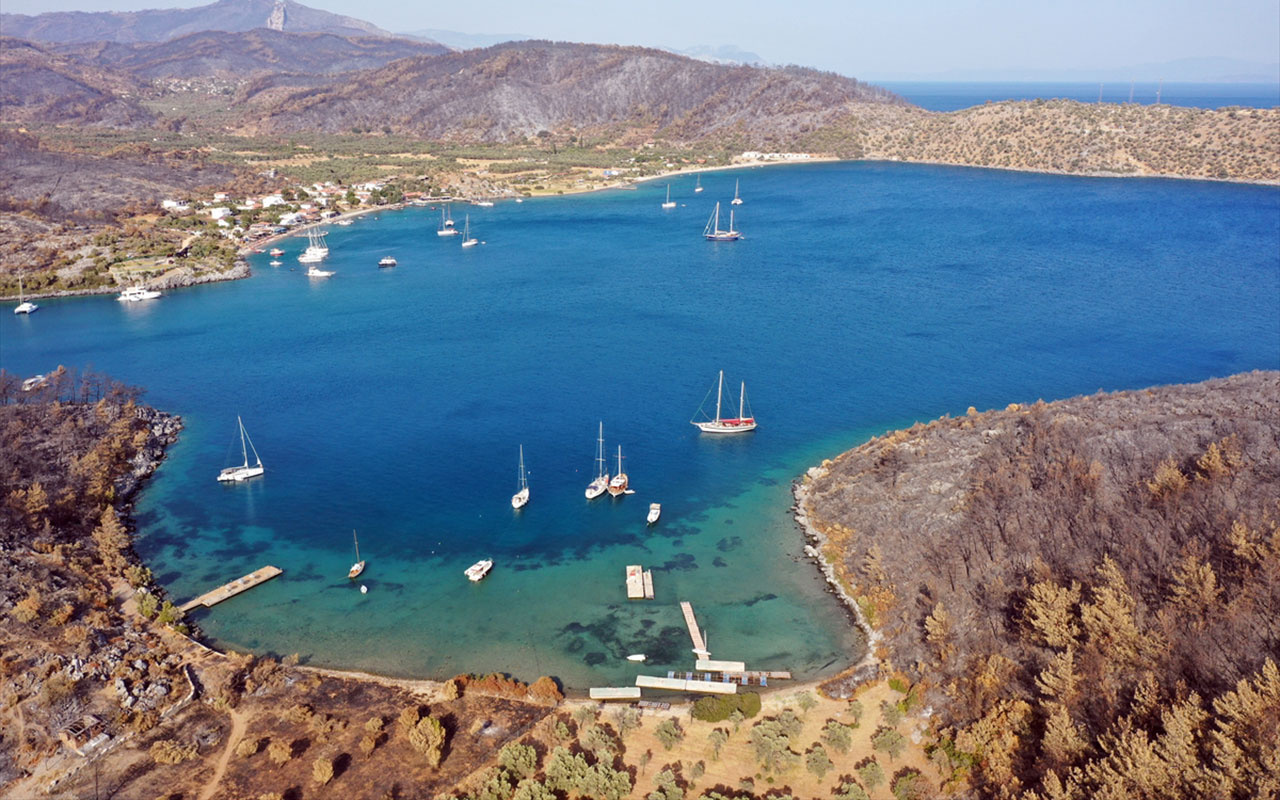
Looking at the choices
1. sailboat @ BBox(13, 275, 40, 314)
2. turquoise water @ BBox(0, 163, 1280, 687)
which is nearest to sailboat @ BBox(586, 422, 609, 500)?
turquoise water @ BBox(0, 163, 1280, 687)

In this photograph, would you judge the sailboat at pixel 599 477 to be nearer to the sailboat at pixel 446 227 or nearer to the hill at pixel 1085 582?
the hill at pixel 1085 582

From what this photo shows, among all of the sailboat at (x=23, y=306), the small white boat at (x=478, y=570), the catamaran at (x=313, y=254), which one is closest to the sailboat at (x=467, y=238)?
the catamaran at (x=313, y=254)

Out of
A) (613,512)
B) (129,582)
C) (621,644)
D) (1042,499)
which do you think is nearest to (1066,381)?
(1042,499)

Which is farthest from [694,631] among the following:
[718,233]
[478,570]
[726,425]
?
[718,233]

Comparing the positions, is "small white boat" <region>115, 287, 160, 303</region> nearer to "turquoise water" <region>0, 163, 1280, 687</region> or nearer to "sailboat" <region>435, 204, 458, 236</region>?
"turquoise water" <region>0, 163, 1280, 687</region>

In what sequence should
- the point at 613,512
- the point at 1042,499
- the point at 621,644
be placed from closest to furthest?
the point at 621,644 → the point at 1042,499 → the point at 613,512

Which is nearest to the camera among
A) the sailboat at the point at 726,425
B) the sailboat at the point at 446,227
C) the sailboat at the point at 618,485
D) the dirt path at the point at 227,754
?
the dirt path at the point at 227,754

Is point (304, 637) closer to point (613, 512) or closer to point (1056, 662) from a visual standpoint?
point (613, 512)
